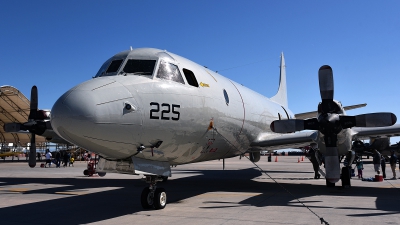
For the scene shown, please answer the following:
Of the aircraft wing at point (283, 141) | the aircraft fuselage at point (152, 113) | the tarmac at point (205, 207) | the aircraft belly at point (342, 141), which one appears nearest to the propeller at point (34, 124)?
the tarmac at point (205, 207)

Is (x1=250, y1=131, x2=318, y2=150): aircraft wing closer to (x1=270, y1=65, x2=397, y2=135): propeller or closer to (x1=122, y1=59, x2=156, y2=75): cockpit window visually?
(x1=270, y1=65, x2=397, y2=135): propeller

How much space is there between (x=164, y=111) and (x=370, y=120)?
679 centimetres

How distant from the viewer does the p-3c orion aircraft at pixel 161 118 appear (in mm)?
7094

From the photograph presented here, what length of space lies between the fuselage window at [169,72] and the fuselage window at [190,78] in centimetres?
34

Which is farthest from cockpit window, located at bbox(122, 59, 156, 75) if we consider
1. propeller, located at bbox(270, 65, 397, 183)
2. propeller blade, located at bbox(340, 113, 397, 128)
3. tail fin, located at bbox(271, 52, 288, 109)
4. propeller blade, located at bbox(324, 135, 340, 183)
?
tail fin, located at bbox(271, 52, 288, 109)

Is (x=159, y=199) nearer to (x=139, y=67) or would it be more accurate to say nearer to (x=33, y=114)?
(x=139, y=67)

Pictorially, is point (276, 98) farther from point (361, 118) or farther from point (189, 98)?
point (189, 98)

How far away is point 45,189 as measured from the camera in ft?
46.7

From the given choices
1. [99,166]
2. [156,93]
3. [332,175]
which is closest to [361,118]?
[332,175]

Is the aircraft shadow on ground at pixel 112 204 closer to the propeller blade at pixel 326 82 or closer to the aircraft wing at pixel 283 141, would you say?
the aircraft wing at pixel 283 141

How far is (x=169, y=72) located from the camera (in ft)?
30.1

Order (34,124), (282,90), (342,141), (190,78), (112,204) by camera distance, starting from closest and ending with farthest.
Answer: (190,78), (112,204), (342,141), (34,124), (282,90)

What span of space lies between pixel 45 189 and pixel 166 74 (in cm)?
840

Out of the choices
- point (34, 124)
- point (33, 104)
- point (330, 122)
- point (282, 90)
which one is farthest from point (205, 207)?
point (282, 90)
